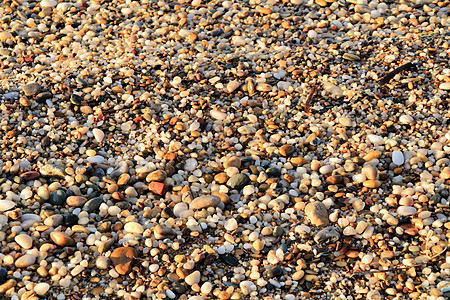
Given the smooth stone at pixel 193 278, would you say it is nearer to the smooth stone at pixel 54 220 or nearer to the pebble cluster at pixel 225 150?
the pebble cluster at pixel 225 150

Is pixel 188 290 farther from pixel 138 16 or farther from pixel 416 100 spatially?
pixel 138 16

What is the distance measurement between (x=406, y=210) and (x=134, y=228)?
1371 mm

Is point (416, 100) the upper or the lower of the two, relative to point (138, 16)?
lower

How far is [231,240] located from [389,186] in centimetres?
93

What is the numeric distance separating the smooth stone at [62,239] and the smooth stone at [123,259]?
0.72 feet

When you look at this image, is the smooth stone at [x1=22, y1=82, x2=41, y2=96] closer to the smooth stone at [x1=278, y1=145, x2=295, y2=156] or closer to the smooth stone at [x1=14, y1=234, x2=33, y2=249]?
the smooth stone at [x1=14, y1=234, x2=33, y2=249]

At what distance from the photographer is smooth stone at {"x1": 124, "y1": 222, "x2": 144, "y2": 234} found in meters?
2.30

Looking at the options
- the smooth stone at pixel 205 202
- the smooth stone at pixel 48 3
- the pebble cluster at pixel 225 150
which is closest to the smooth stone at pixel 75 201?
the pebble cluster at pixel 225 150

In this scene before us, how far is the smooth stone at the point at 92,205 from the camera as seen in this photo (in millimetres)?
2404

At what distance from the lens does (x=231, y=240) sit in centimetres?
227

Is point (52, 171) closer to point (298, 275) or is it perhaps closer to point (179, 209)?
point (179, 209)

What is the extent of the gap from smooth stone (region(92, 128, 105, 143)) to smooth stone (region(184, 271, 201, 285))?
43.9 inches

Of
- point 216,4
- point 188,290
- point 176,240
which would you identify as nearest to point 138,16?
point 216,4

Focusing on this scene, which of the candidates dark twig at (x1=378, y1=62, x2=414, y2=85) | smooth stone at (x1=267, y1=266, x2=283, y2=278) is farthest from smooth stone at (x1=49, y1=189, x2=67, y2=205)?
dark twig at (x1=378, y1=62, x2=414, y2=85)
